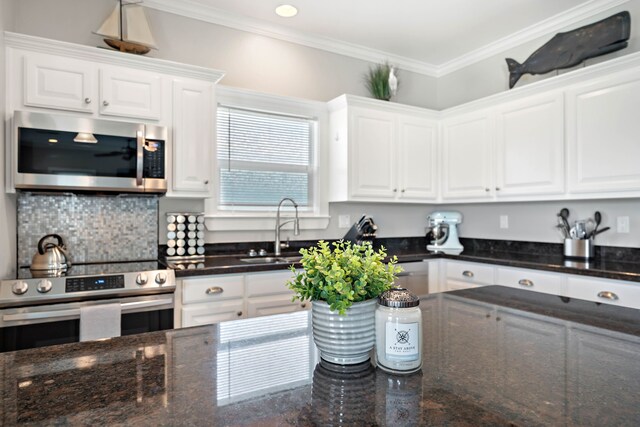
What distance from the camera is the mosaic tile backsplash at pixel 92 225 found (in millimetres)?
2529

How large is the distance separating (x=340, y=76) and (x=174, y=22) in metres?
1.50

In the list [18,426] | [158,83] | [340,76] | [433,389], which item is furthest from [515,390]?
[340,76]

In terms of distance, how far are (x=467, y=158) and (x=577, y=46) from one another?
1.13m

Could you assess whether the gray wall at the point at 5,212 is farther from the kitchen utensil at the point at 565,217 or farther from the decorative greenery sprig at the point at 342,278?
the kitchen utensil at the point at 565,217

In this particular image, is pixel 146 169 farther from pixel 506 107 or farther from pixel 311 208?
pixel 506 107

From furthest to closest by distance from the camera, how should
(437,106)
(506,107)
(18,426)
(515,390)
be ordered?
(437,106)
(506,107)
(515,390)
(18,426)

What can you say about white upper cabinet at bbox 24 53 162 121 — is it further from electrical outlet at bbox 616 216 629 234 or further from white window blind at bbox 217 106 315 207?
electrical outlet at bbox 616 216 629 234

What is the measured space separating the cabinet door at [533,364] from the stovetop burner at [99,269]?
1950 millimetres

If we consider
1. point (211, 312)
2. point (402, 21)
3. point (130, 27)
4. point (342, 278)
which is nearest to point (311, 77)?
point (402, 21)

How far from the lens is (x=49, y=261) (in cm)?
226

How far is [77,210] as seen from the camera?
266cm

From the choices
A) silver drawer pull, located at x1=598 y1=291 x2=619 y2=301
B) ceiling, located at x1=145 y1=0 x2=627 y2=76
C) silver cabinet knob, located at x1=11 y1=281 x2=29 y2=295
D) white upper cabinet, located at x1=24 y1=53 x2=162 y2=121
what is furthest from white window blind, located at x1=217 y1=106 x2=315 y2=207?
silver drawer pull, located at x1=598 y1=291 x2=619 y2=301

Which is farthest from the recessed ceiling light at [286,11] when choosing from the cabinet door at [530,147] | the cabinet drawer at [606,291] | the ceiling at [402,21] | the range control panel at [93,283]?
the cabinet drawer at [606,291]

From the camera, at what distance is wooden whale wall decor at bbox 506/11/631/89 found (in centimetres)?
274
